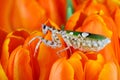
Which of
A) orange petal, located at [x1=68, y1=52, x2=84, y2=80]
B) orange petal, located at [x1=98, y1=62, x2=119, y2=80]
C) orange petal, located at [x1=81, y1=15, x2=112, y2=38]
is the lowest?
orange petal, located at [x1=98, y1=62, x2=119, y2=80]

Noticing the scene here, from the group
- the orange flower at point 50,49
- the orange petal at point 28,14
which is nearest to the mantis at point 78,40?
the orange flower at point 50,49

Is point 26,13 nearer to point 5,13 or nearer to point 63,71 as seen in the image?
point 5,13

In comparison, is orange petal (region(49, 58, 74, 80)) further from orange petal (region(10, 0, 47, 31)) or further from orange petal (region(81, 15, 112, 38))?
orange petal (region(10, 0, 47, 31))

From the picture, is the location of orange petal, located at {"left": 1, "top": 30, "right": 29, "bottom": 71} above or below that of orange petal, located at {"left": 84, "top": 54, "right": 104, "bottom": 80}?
above

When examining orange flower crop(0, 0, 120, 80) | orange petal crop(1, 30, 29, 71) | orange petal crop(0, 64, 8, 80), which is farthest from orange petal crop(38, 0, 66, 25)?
orange petal crop(0, 64, 8, 80)

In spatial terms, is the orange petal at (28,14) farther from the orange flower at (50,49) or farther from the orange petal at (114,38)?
the orange petal at (114,38)

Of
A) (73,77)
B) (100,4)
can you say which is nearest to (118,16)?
(100,4)

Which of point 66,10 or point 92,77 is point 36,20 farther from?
point 92,77

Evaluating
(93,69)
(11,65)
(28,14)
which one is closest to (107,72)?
(93,69)
